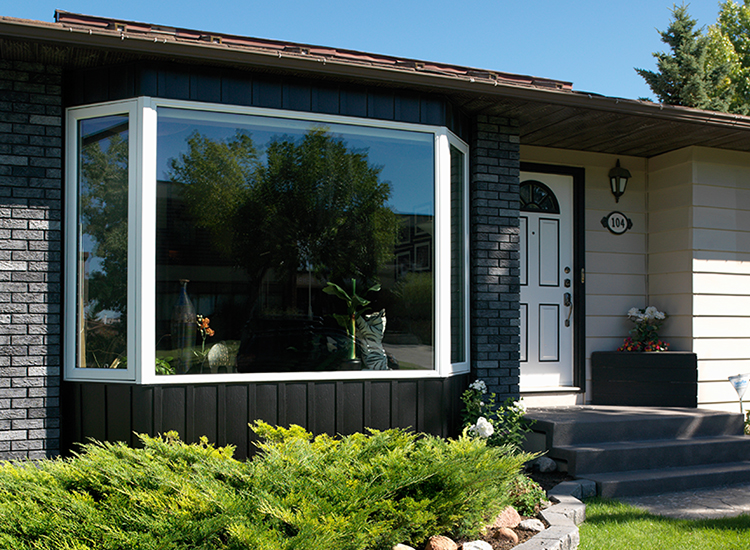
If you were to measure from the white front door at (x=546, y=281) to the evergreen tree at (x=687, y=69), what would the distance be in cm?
1001

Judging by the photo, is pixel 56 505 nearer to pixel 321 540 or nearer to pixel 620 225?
pixel 321 540

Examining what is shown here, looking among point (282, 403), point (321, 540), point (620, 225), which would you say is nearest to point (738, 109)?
point (620, 225)

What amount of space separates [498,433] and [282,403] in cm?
160

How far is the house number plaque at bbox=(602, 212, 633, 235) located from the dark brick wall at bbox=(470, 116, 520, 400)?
1.74 meters

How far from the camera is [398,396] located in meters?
4.47

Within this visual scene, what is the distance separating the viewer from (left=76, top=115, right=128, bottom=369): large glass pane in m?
4.02

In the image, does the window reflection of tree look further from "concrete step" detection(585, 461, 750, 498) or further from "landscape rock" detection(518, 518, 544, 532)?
"concrete step" detection(585, 461, 750, 498)

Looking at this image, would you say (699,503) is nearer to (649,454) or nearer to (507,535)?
(649,454)

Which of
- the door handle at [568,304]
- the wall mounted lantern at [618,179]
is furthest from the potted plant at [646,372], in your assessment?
the wall mounted lantern at [618,179]

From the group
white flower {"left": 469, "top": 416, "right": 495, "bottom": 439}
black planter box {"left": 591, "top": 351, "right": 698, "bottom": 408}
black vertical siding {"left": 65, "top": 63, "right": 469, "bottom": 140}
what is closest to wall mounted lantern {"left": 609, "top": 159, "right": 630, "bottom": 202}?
black planter box {"left": 591, "top": 351, "right": 698, "bottom": 408}

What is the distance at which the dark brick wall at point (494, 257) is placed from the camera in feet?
16.3

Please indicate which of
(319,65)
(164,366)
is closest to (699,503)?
(164,366)

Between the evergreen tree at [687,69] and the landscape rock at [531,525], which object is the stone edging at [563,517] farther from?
the evergreen tree at [687,69]

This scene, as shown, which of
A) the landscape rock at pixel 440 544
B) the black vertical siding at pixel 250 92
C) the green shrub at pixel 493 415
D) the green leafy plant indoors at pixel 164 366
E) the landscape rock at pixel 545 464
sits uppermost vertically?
the black vertical siding at pixel 250 92
